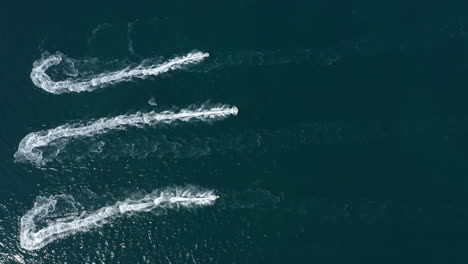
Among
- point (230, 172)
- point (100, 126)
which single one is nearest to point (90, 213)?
point (100, 126)

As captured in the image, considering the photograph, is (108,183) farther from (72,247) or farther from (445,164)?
(445,164)

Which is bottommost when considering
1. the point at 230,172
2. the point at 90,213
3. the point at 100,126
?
the point at 90,213

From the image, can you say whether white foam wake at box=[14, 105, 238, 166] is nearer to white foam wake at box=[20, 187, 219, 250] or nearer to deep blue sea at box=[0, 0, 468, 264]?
deep blue sea at box=[0, 0, 468, 264]

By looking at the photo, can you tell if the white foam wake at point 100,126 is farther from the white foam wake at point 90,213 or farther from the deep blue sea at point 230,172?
the white foam wake at point 90,213

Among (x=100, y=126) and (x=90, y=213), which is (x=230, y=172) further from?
(x=100, y=126)

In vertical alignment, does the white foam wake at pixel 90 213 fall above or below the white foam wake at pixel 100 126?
below

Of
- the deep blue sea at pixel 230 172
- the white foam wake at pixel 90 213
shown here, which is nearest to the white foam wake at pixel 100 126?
the deep blue sea at pixel 230 172

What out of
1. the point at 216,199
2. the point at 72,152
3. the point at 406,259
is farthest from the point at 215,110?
the point at 406,259

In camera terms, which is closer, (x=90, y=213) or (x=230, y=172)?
(x=90, y=213)
